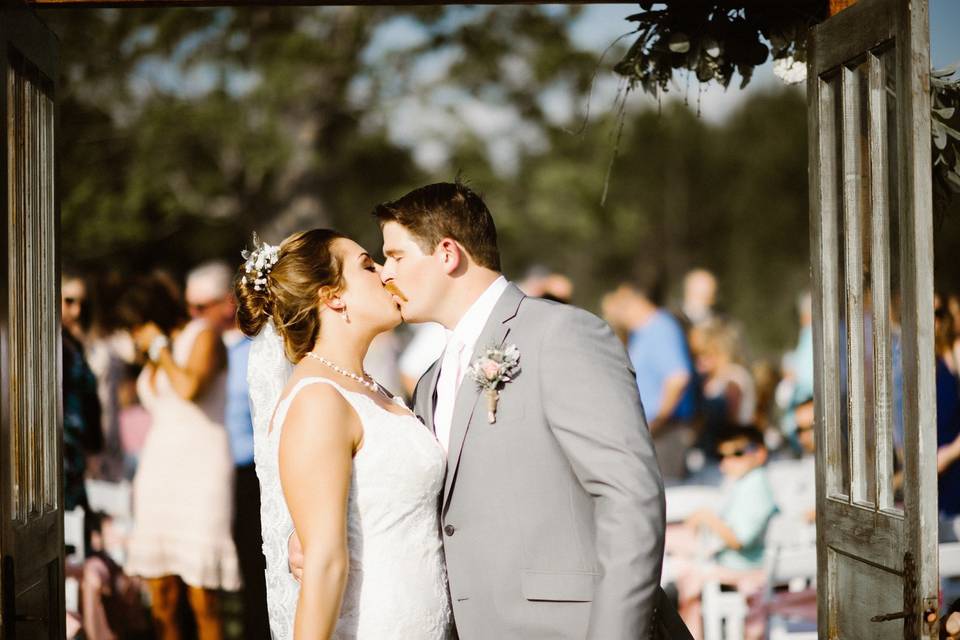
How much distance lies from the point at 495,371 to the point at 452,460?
0.29 m

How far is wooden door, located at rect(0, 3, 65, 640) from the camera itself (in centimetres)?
341

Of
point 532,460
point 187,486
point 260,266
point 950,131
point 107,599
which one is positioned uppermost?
point 950,131

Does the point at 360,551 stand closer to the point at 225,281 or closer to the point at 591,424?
the point at 591,424

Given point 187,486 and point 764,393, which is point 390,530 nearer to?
point 187,486

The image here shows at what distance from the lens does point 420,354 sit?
879 cm

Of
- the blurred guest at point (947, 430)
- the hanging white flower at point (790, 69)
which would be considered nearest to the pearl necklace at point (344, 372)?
the hanging white flower at point (790, 69)

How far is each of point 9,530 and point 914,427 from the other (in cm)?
251

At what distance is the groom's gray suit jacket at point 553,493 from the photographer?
3.15m

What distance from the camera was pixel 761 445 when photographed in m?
6.63

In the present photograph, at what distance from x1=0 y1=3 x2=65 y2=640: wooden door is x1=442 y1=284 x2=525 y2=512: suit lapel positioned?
1241 mm

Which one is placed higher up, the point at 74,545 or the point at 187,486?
the point at 187,486

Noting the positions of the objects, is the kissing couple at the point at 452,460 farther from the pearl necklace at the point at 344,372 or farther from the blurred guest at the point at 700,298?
the blurred guest at the point at 700,298

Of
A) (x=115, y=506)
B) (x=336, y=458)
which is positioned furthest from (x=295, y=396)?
(x=115, y=506)

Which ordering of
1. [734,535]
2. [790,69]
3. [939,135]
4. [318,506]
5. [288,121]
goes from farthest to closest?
[288,121]
[734,535]
[790,69]
[939,135]
[318,506]
